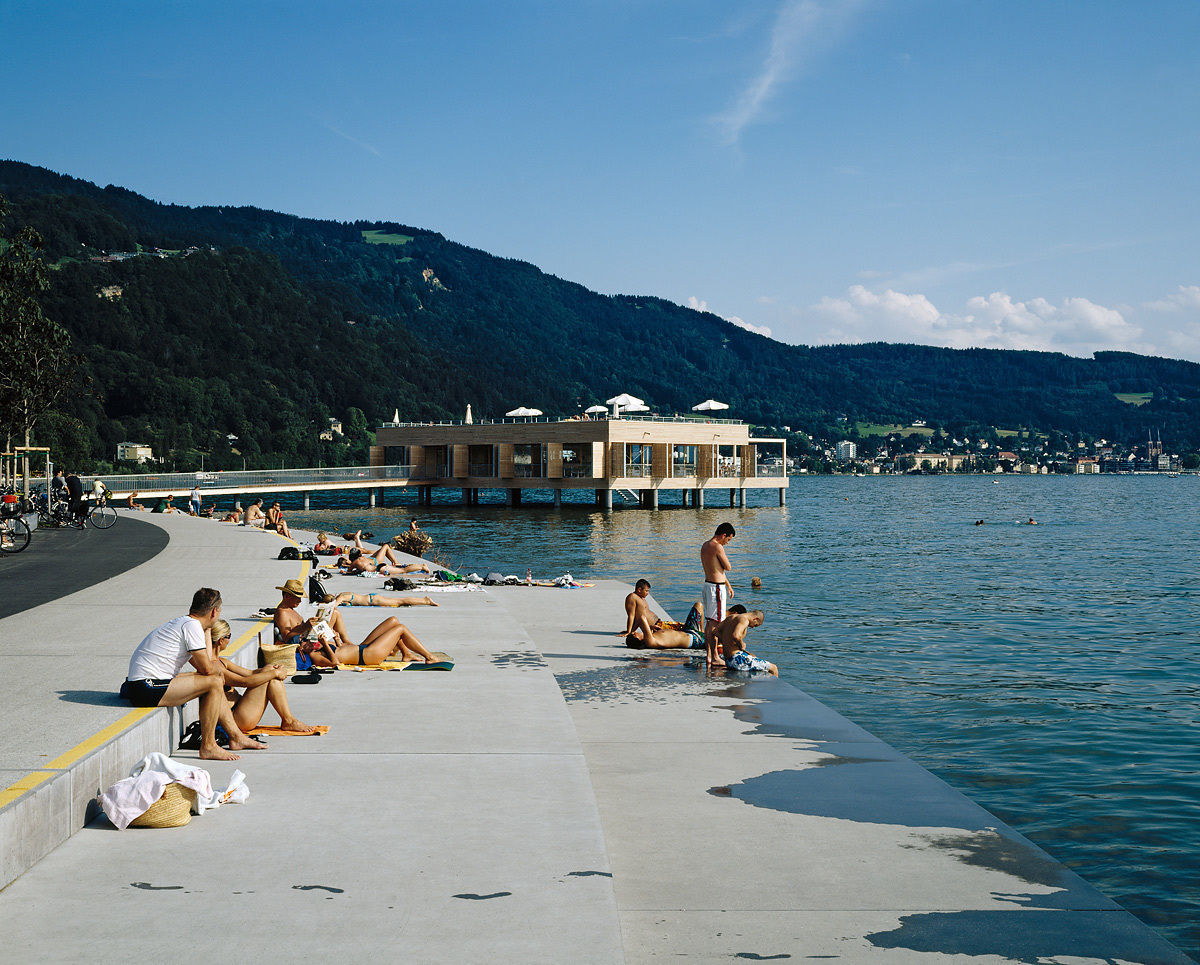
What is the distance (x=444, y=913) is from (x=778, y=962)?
68.6 inches

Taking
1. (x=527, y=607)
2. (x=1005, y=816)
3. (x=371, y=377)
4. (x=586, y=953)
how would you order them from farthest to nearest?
(x=371, y=377) < (x=527, y=607) < (x=1005, y=816) < (x=586, y=953)

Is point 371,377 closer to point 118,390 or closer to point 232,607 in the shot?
point 118,390

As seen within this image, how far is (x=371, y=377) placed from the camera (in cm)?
18875

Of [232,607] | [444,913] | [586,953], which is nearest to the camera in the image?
[586,953]

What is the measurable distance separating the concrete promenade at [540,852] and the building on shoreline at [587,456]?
69.3 meters

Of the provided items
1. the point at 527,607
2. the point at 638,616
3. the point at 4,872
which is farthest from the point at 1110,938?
the point at 527,607

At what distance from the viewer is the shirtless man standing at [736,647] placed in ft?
49.0

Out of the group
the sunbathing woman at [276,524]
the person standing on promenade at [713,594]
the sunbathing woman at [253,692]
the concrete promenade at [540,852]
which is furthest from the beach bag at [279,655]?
the sunbathing woman at [276,524]

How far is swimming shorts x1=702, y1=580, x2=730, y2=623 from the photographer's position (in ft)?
49.5

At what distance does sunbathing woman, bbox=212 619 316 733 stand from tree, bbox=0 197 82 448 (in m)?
28.6

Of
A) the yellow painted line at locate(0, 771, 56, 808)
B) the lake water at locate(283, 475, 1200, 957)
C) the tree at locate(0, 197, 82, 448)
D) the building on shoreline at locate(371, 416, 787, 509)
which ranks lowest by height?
the lake water at locate(283, 475, 1200, 957)

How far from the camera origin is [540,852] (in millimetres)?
6609

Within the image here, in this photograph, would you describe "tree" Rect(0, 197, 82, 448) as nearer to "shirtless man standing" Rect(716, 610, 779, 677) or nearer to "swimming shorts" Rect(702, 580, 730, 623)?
"swimming shorts" Rect(702, 580, 730, 623)

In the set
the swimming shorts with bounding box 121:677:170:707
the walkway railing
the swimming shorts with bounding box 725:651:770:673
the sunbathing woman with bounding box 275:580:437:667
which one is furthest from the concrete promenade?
the walkway railing
